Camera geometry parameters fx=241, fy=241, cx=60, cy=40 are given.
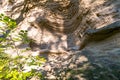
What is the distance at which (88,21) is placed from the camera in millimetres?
7590

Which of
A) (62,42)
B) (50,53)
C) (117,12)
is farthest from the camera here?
(62,42)

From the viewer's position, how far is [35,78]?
5.15m

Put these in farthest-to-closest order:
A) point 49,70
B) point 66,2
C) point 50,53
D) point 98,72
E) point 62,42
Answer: point 66,2 < point 62,42 < point 50,53 < point 49,70 < point 98,72

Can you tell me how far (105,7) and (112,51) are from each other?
2.37 metres

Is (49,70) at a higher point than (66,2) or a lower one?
lower

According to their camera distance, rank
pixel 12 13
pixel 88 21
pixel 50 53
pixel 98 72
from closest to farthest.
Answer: pixel 98 72
pixel 88 21
pixel 50 53
pixel 12 13

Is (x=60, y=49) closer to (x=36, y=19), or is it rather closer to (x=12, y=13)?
(x=36, y=19)

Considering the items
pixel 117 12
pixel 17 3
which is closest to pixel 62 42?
pixel 117 12

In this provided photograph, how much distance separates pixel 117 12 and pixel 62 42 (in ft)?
10.1

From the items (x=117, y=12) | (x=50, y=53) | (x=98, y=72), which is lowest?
(x=50, y=53)

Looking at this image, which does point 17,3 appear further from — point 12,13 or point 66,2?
point 66,2

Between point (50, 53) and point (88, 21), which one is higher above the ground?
point (88, 21)

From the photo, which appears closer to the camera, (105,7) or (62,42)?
(105,7)

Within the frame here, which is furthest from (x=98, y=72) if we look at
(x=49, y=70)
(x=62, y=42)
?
(x=62, y=42)
